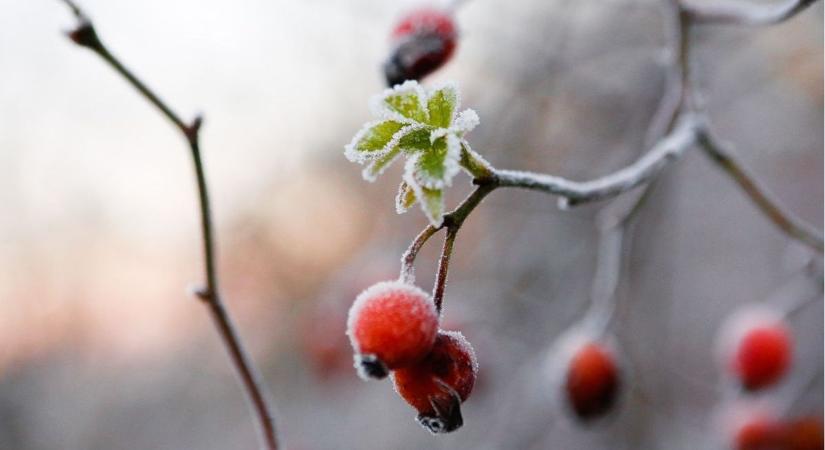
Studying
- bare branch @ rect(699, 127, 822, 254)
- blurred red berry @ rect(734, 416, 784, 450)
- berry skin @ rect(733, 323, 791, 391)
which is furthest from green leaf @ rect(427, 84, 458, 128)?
blurred red berry @ rect(734, 416, 784, 450)

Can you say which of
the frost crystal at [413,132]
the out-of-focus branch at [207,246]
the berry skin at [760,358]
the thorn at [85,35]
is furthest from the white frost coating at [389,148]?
the berry skin at [760,358]

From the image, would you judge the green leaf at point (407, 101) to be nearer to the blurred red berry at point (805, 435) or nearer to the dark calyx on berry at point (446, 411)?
the dark calyx on berry at point (446, 411)

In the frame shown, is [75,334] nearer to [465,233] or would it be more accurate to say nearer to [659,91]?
[465,233]

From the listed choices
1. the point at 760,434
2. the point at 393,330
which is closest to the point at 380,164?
the point at 393,330

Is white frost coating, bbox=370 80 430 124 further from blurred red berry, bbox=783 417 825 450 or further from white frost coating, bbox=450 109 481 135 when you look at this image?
blurred red berry, bbox=783 417 825 450

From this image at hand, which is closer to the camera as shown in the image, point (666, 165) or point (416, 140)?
point (416, 140)

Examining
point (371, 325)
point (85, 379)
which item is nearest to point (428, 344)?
point (371, 325)

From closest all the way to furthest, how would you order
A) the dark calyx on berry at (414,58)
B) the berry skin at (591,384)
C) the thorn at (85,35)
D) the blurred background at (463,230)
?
the thorn at (85,35) < the dark calyx on berry at (414,58) < the berry skin at (591,384) < the blurred background at (463,230)

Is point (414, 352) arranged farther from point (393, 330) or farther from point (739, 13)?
point (739, 13)
